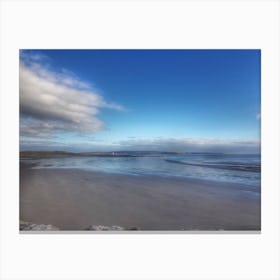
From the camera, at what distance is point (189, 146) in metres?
2.15

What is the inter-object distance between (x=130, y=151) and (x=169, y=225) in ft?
3.06

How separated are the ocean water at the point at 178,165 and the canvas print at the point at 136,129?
0.03 meters

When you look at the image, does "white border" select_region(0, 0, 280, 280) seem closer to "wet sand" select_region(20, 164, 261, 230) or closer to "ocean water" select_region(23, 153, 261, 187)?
"wet sand" select_region(20, 164, 261, 230)

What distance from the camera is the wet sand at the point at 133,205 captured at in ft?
6.14

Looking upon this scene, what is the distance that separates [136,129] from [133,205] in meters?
0.91

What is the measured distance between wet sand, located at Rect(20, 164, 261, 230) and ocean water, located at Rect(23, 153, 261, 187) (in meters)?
0.19

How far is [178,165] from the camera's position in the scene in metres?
2.70

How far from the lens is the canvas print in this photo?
6.27 feet

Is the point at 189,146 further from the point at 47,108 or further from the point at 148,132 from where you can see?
the point at 47,108

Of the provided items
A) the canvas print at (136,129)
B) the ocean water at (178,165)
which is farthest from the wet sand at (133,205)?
the ocean water at (178,165)
